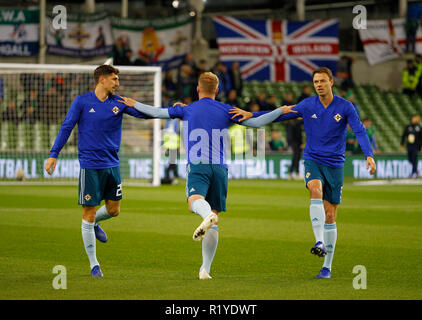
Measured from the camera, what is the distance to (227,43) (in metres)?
30.8

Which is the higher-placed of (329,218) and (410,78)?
(410,78)

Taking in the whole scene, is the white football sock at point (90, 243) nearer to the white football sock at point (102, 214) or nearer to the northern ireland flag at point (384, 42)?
the white football sock at point (102, 214)

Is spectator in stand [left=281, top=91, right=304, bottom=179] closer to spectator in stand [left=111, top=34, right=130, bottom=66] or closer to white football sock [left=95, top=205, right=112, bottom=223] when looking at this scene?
spectator in stand [left=111, top=34, right=130, bottom=66]

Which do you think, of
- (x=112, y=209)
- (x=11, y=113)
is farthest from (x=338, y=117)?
(x=11, y=113)

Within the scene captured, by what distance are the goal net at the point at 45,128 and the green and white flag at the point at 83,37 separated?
3.86m

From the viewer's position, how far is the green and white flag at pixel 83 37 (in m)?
28.3

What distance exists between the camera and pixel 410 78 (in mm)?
34062

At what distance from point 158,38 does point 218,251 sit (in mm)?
20439

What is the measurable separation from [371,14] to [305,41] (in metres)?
8.51

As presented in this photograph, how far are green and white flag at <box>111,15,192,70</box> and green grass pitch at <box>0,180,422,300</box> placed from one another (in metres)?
11.9

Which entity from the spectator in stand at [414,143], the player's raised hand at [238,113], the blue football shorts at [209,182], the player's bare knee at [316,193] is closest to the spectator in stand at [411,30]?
the spectator in stand at [414,143]

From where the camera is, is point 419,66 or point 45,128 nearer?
point 45,128

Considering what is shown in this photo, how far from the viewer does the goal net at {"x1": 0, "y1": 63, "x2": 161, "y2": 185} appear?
76.7 ft

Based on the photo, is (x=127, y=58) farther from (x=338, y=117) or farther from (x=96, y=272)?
(x=96, y=272)
